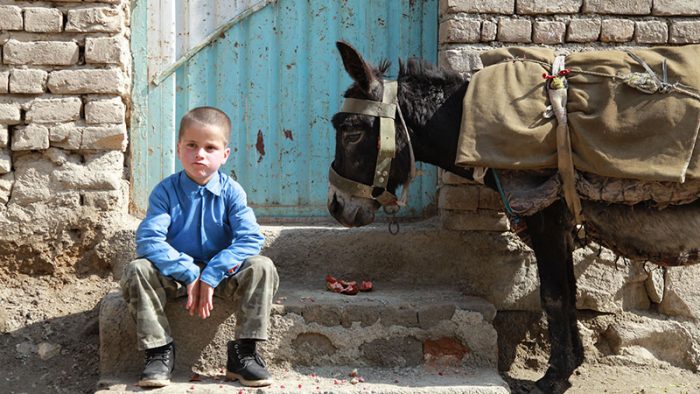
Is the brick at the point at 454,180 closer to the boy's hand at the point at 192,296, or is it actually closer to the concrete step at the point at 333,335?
the concrete step at the point at 333,335

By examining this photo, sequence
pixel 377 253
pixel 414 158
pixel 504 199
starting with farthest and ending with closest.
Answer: pixel 377 253 → pixel 414 158 → pixel 504 199

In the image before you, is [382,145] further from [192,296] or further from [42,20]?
[42,20]

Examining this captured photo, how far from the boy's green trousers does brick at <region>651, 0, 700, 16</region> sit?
8.51ft

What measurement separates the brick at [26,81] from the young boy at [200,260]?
1125 millimetres

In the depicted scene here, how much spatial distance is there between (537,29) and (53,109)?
264 centimetres

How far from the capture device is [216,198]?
3.92 metres

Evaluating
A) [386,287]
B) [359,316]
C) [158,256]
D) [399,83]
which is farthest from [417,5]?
[158,256]

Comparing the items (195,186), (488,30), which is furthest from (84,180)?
(488,30)

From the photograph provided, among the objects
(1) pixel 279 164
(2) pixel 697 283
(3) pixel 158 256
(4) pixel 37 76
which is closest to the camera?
(3) pixel 158 256

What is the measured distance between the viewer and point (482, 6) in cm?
465

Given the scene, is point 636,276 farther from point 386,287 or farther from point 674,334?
point 386,287

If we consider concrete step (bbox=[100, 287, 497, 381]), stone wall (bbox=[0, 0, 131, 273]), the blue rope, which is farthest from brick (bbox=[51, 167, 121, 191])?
the blue rope

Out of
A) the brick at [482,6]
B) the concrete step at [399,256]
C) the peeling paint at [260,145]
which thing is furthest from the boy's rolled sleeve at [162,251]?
the brick at [482,6]

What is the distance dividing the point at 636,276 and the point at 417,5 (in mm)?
2009
